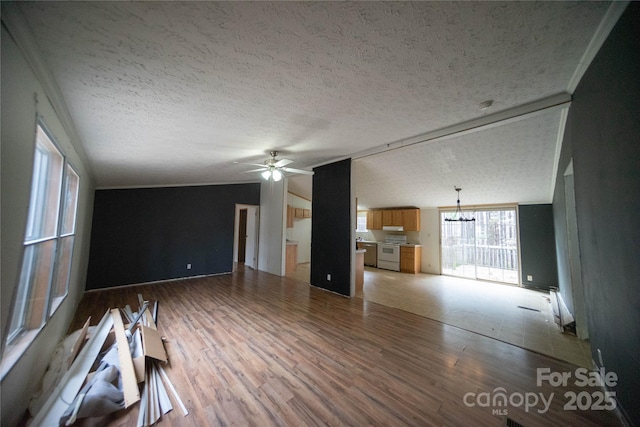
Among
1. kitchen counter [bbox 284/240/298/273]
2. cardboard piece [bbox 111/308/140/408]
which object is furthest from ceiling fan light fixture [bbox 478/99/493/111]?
kitchen counter [bbox 284/240/298/273]

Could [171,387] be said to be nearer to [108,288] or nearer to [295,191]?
[108,288]

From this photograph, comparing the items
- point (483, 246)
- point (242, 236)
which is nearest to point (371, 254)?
point (483, 246)

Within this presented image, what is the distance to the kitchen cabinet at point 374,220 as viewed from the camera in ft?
25.1

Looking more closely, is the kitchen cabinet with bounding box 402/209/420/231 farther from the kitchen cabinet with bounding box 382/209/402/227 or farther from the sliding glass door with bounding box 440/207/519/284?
the sliding glass door with bounding box 440/207/519/284

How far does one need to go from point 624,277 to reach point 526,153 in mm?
2988

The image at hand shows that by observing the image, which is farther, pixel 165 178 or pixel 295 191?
pixel 295 191

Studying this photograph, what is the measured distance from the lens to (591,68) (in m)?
1.57

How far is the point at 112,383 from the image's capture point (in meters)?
1.75

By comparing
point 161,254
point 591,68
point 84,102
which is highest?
point 591,68

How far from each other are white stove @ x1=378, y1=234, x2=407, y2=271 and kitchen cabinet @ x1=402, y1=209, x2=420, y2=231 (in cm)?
41

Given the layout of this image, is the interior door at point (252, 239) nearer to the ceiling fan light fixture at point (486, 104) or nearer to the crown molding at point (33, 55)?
the crown molding at point (33, 55)

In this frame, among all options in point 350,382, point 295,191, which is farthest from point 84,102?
point 295,191

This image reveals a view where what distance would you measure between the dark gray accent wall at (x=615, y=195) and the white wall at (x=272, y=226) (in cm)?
527

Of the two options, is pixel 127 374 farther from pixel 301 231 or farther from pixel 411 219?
pixel 411 219
